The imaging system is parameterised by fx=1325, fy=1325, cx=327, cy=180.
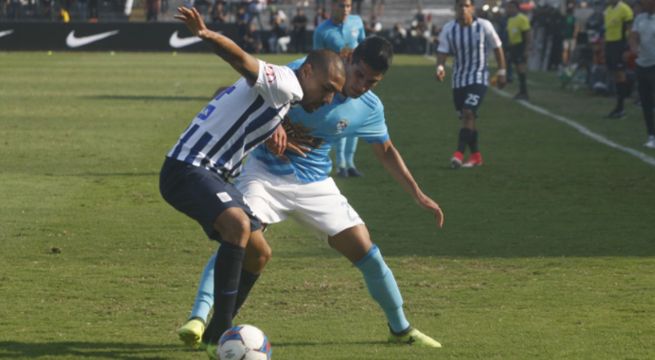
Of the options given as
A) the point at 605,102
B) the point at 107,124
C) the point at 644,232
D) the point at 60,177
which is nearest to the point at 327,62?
the point at 644,232

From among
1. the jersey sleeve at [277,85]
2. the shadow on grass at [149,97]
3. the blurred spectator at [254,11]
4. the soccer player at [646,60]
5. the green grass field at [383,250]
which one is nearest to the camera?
the jersey sleeve at [277,85]

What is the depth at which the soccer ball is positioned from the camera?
6863 millimetres

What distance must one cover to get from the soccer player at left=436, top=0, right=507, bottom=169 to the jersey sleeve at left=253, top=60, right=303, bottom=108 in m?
10.7

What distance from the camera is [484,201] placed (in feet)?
46.8

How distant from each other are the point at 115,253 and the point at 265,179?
11.5 feet

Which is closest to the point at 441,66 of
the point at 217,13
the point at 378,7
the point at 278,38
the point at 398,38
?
the point at 278,38

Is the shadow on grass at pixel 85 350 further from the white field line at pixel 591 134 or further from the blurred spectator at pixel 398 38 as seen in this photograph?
the blurred spectator at pixel 398 38

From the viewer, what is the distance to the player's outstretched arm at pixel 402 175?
8.00 m

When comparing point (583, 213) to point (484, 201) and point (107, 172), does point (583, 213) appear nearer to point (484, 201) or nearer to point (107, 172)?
point (484, 201)

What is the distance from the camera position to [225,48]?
21.2 ft

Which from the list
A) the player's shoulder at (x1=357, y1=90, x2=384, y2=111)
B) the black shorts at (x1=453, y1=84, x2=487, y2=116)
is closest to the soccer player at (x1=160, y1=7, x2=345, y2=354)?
the player's shoulder at (x1=357, y1=90, x2=384, y2=111)

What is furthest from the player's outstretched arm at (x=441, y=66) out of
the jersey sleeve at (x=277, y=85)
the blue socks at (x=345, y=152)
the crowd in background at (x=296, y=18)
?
the crowd in background at (x=296, y=18)

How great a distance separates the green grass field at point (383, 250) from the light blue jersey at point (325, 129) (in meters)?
1.02

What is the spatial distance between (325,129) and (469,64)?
1011 centimetres
